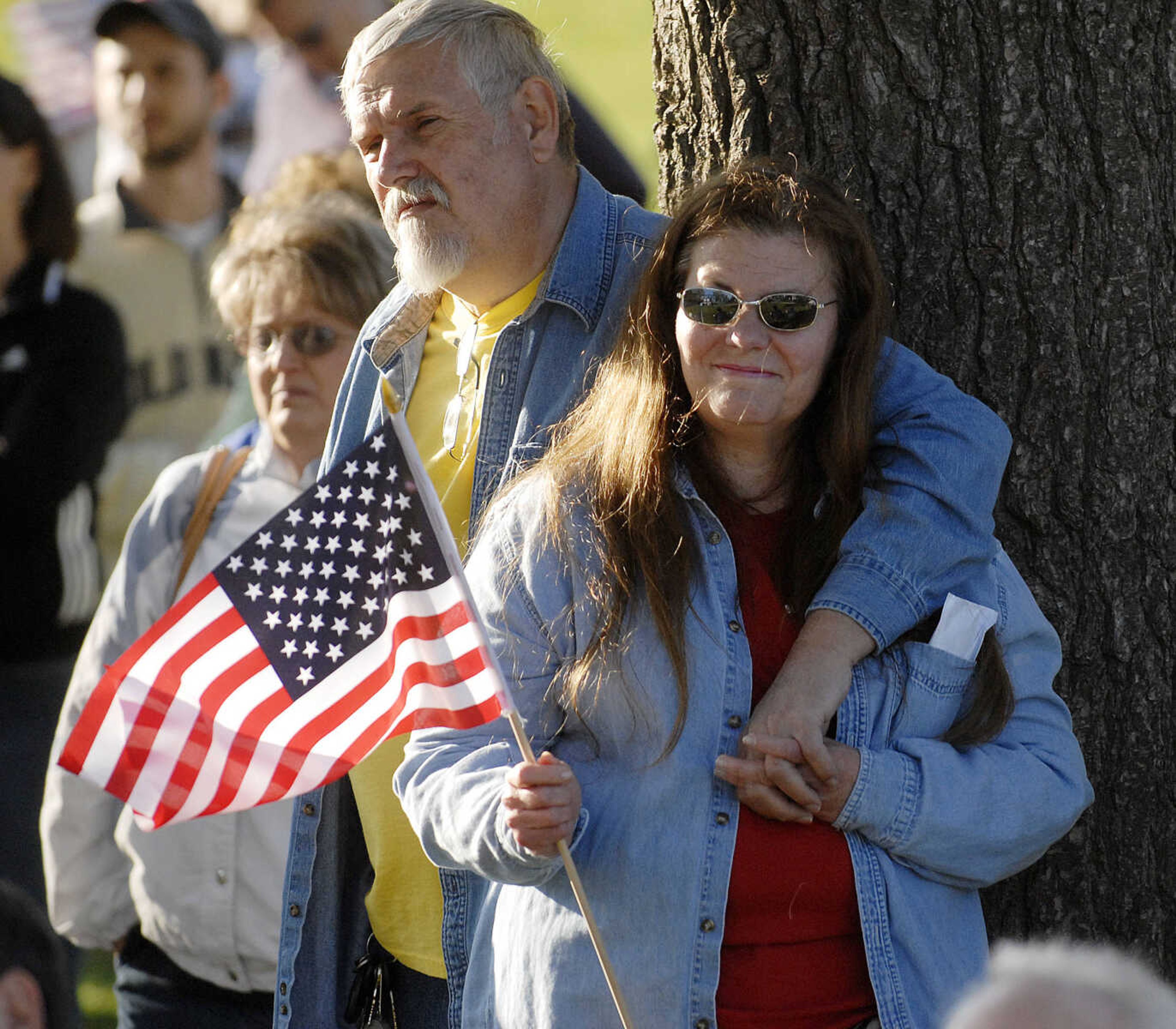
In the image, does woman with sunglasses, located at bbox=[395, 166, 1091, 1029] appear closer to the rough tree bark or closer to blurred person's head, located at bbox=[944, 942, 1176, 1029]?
the rough tree bark

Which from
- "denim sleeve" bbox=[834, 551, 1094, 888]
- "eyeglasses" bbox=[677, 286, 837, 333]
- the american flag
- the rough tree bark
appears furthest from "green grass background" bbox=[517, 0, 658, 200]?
"denim sleeve" bbox=[834, 551, 1094, 888]

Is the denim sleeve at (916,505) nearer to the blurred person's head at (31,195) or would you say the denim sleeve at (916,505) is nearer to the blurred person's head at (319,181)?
the blurred person's head at (319,181)

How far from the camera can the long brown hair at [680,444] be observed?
216cm

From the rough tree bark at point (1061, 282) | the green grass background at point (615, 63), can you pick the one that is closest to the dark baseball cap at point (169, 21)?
the green grass background at point (615, 63)

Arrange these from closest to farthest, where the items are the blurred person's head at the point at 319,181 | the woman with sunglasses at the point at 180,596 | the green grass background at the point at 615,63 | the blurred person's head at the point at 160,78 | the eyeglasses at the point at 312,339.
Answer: the woman with sunglasses at the point at 180,596 → the eyeglasses at the point at 312,339 → the blurred person's head at the point at 319,181 → the green grass background at the point at 615,63 → the blurred person's head at the point at 160,78

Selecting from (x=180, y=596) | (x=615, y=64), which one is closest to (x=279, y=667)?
(x=180, y=596)

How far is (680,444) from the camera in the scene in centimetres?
227

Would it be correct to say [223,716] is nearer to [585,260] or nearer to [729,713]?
[729,713]

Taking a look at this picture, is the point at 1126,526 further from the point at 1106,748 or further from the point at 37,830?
the point at 37,830

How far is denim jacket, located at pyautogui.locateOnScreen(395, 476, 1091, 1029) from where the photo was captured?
2.06 metres

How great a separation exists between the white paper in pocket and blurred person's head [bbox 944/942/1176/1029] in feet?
3.31

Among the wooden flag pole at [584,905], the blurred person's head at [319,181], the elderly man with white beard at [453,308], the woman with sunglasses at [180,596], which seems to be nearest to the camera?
the wooden flag pole at [584,905]

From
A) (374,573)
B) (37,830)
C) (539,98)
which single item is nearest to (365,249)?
(539,98)

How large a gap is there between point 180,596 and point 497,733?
1.44m
